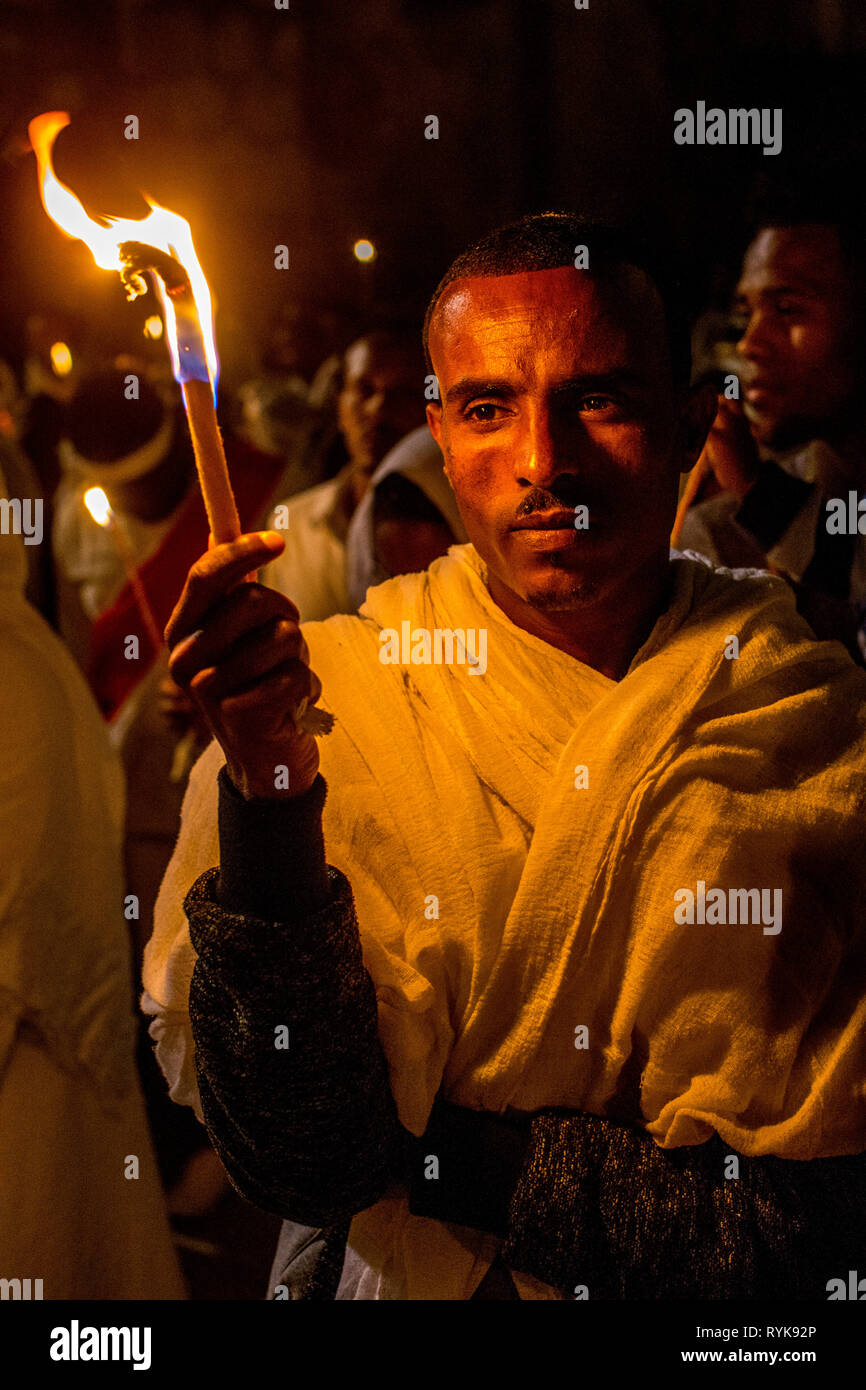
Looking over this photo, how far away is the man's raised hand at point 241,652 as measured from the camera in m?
0.88

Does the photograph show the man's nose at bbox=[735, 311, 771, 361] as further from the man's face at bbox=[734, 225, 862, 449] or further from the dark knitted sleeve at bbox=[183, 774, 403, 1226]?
the dark knitted sleeve at bbox=[183, 774, 403, 1226]

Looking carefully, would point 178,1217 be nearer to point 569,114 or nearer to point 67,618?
point 67,618

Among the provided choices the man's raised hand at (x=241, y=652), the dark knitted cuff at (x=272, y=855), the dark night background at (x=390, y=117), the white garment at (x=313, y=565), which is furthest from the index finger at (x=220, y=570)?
the white garment at (x=313, y=565)

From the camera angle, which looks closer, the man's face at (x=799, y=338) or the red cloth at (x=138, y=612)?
the man's face at (x=799, y=338)

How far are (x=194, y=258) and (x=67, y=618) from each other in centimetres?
259

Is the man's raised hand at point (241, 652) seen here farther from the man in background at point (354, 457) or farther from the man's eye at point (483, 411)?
the man in background at point (354, 457)

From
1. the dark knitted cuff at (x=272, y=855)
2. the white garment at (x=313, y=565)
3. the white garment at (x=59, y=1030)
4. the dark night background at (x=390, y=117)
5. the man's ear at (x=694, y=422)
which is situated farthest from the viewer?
the white garment at (x=313, y=565)

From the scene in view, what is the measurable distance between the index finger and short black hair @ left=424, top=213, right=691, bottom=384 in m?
0.42

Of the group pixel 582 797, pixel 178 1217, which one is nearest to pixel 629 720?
pixel 582 797

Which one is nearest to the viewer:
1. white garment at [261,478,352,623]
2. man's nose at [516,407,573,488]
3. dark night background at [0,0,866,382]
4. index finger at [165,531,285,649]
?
index finger at [165,531,285,649]

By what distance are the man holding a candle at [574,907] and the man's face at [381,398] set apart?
1.34 metres

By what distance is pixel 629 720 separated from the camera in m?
1.13

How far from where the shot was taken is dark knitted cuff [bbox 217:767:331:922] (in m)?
0.97

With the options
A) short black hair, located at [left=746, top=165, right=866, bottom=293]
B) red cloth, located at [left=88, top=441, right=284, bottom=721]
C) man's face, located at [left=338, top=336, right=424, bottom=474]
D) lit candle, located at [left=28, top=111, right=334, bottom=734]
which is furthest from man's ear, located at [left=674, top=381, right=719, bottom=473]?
red cloth, located at [left=88, top=441, right=284, bottom=721]
